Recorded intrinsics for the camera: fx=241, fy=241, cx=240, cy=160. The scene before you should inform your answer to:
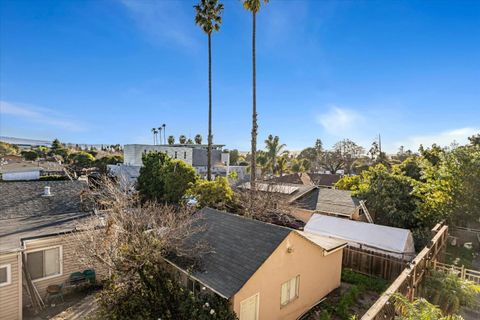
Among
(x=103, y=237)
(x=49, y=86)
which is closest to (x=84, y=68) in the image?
(x=49, y=86)

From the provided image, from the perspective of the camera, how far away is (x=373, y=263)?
1437 cm

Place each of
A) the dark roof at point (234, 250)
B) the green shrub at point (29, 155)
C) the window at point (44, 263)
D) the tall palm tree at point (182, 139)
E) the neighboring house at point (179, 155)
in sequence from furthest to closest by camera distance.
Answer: the tall palm tree at point (182, 139) → the green shrub at point (29, 155) → the neighboring house at point (179, 155) → the window at point (44, 263) → the dark roof at point (234, 250)

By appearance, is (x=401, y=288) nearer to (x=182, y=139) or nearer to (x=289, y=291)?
(x=289, y=291)

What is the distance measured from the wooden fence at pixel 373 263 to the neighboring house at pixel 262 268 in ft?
12.2

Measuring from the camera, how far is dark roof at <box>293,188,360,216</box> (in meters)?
20.9

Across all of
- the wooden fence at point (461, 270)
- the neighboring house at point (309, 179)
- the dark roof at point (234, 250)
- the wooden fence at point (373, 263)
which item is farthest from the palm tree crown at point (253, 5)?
the wooden fence at point (461, 270)

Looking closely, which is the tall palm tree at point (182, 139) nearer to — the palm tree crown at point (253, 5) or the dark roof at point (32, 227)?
the palm tree crown at point (253, 5)

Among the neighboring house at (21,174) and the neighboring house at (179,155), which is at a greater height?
the neighboring house at (179,155)

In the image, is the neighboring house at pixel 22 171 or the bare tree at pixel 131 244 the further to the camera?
the neighboring house at pixel 22 171

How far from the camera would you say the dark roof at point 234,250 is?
801 cm

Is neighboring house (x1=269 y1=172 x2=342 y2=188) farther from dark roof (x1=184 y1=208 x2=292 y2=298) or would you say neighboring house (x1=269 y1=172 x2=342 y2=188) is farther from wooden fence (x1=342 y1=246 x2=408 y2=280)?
dark roof (x1=184 y1=208 x2=292 y2=298)

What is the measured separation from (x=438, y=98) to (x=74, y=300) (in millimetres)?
28375

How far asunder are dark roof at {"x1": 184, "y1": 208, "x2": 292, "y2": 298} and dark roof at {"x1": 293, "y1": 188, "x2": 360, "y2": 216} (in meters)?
12.4

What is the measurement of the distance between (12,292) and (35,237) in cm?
218
